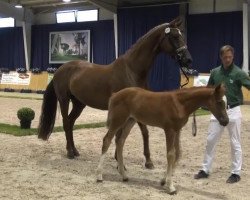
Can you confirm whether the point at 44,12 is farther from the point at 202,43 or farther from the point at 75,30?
the point at 202,43

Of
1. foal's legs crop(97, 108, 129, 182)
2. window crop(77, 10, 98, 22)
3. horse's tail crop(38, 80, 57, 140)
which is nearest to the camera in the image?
foal's legs crop(97, 108, 129, 182)

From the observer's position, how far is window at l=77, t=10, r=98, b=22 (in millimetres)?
35875

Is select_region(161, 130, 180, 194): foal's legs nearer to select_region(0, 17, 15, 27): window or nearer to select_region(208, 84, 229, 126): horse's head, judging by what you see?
select_region(208, 84, 229, 126): horse's head

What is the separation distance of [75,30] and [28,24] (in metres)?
5.05

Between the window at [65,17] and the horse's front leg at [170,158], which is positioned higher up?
the window at [65,17]

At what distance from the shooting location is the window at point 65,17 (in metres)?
37.2

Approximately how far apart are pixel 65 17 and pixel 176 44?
106ft

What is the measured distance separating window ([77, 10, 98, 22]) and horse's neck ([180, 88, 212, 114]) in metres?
31.1

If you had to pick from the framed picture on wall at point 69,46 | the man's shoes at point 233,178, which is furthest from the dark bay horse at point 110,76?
the framed picture on wall at point 69,46

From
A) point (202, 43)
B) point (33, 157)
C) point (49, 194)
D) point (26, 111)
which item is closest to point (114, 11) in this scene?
point (202, 43)

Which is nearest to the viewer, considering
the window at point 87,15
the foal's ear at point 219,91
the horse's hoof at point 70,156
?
the foal's ear at point 219,91

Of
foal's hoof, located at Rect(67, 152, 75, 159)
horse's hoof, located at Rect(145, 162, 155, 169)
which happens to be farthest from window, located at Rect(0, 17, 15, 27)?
horse's hoof, located at Rect(145, 162, 155, 169)

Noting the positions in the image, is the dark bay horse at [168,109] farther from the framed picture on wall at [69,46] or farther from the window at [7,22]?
the window at [7,22]

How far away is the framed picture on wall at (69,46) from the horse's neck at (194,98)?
30731 millimetres
